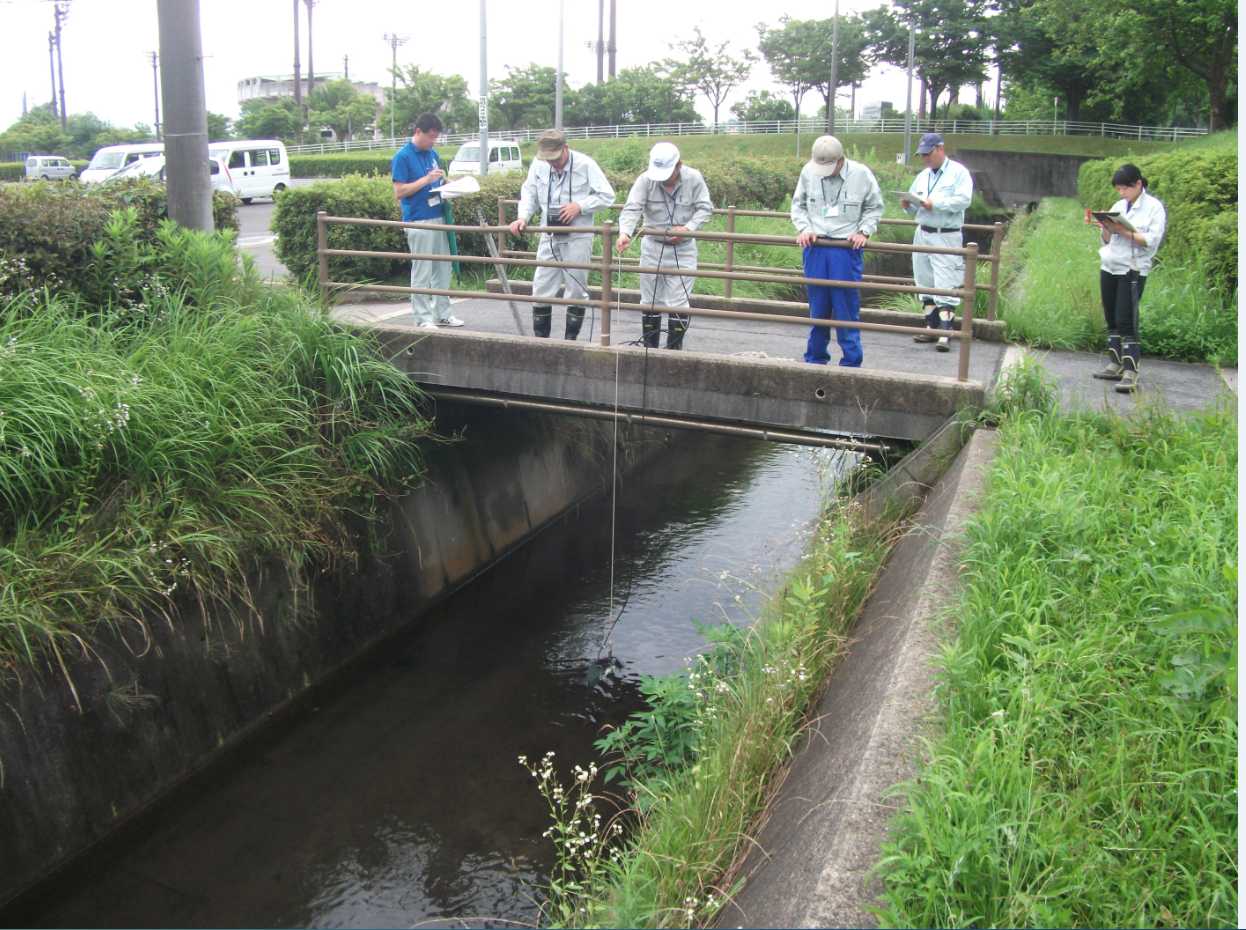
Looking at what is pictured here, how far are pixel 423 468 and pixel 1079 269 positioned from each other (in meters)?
8.79

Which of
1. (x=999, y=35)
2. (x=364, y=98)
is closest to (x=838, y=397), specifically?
(x=999, y=35)

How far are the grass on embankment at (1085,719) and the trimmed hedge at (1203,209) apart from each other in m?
6.63

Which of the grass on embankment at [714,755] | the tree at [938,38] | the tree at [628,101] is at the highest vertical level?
the tree at [938,38]

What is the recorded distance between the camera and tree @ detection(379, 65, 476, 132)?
63594 millimetres

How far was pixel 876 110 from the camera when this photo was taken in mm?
80625

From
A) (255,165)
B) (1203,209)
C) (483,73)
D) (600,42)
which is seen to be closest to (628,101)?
(600,42)

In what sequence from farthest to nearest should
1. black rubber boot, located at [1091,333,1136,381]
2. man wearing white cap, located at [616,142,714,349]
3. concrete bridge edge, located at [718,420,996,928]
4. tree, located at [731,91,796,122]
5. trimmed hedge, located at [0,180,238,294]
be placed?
tree, located at [731,91,796,122] < black rubber boot, located at [1091,333,1136,381] < man wearing white cap, located at [616,142,714,349] < trimmed hedge, located at [0,180,238,294] < concrete bridge edge, located at [718,420,996,928]

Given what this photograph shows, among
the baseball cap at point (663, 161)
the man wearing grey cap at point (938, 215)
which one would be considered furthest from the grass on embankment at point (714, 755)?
the man wearing grey cap at point (938, 215)

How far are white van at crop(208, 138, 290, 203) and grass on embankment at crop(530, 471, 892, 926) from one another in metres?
31.1

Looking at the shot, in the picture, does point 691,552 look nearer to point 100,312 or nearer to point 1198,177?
point 100,312

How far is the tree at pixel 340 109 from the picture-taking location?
6394 centimetres

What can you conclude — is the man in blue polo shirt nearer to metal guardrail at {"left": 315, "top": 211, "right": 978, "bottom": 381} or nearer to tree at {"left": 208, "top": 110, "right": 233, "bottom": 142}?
metal guardrail at {"left": 315, "top": 211, "right": 978, "bottom": 381}

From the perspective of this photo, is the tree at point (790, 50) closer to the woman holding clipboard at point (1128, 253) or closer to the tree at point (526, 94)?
the tree at point (526, 94)

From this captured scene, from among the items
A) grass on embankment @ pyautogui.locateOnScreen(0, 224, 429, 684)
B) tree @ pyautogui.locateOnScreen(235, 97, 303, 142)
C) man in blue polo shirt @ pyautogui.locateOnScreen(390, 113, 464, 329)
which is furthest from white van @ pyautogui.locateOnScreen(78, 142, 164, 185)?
grass on embankment @ pyautogui.locateOnScreen(0, 224, 429, 684)
